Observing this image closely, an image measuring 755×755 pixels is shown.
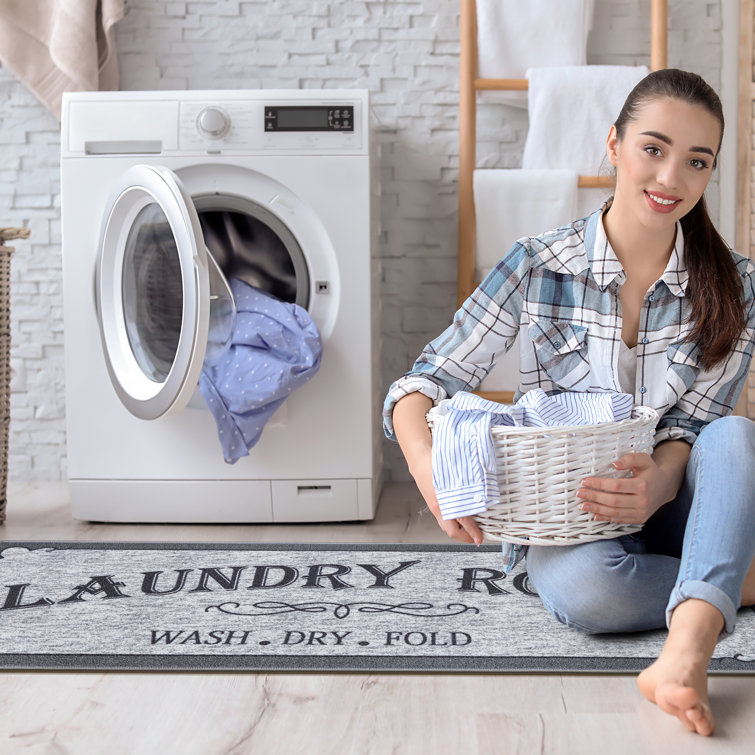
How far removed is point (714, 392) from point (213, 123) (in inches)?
46.8

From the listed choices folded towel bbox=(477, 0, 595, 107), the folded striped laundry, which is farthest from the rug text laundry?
folded towel bbox=(477, 0, 595, 107)

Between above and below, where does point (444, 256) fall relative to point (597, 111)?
below

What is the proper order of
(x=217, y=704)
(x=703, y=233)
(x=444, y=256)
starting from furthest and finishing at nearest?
(x=444, y=256)
(x=703, y=233)
(x=217, y=704)

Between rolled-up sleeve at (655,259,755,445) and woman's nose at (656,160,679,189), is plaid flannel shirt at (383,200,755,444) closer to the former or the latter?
rolled-up sleeve at (655,259,755,445)

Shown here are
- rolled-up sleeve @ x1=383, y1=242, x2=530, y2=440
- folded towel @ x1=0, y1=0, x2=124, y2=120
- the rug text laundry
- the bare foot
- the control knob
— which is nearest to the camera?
the bare foot

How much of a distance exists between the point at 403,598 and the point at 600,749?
531 millimetres

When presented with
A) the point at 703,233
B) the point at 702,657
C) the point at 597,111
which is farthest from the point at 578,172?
the point at 702,657

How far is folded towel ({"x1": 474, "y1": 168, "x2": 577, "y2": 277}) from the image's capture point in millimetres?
2174

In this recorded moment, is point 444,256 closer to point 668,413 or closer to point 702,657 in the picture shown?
point 668,413

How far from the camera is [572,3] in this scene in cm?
226

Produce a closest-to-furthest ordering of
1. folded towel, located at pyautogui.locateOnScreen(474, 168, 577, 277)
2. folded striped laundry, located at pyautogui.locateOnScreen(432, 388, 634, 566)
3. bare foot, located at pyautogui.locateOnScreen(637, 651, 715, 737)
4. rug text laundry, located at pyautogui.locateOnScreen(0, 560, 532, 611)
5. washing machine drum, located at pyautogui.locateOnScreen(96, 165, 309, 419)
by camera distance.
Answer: bare foot, located at pyautogui.locateOnScreen(637, 651, 715, 737) → folded striped laundry, located at pyautogui.locateOnScreen(432, 388, 634, 566) → rug text laundry, located at pyautogui.locateOnScreen(0, 560, 532, 611) → washing machine drum, located at pyautogui.locateOnScreen(96, 165, 309, 419) → folded towel, located at pyautogui.locateOnScreen(474, 168, 577, 277)

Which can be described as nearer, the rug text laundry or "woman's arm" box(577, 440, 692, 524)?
"woman's arm" box(577, 440, 692, 524)

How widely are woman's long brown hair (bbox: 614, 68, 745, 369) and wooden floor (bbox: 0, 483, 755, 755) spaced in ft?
1.59

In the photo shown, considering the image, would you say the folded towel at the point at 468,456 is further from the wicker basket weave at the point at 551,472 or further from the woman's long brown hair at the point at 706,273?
the woman's long brown hair at the point at 706,273
